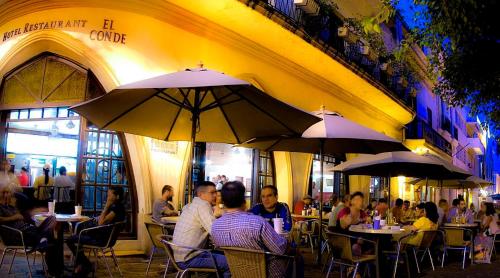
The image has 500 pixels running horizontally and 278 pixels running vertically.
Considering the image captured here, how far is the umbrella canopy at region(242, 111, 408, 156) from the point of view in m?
7.96

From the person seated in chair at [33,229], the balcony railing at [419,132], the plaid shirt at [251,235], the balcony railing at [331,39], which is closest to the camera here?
the plaid shirt at [251,235]

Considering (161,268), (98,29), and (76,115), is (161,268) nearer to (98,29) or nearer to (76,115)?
(76,115)

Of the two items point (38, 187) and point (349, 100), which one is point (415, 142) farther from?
point (38, 187)

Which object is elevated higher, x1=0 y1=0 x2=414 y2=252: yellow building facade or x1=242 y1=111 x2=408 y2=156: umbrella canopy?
x1=0 y1=0 x2=414 y2=252: yellow building facade

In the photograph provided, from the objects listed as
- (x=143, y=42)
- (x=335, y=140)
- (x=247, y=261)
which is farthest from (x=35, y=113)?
(x=247, y=261)

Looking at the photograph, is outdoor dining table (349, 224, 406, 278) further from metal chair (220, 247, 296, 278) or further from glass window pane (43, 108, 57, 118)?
glass window pane (43, 108, 57, 118)

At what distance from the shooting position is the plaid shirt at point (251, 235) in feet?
15.7

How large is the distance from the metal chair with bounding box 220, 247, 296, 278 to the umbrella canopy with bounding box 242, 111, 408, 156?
112 inches

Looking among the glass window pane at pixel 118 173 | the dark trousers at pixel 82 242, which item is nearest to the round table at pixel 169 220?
the dark trousers at pixel 82 242

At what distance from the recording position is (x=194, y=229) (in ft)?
18.5

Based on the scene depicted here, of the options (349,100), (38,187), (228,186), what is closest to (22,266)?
(38,187)

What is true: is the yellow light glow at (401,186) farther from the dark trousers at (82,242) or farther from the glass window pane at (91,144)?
the dark trousers at (82,242)

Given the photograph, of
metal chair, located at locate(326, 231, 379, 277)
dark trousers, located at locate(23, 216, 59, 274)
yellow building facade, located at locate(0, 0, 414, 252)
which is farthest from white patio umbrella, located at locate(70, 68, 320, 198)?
yellow building facade, located at locate(0, 0, 414, 252)

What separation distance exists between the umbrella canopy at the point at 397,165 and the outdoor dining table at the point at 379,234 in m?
2.03
